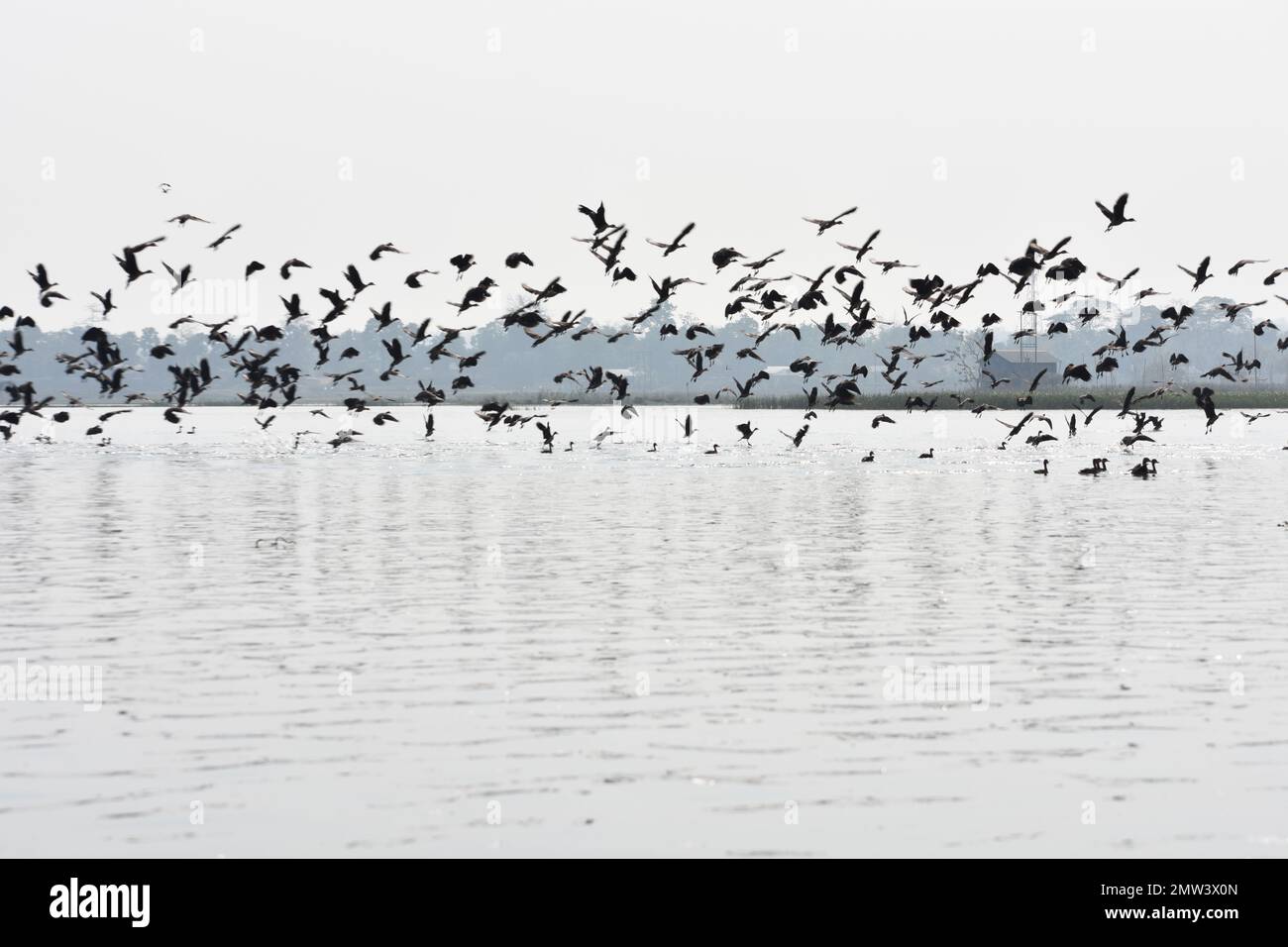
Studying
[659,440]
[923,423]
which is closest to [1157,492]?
[659,440]

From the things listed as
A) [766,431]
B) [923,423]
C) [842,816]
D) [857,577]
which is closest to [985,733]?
[842,816]

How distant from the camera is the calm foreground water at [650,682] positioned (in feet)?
42.7

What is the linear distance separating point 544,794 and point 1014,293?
2363 centimetres

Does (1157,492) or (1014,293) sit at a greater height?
(1014,293)

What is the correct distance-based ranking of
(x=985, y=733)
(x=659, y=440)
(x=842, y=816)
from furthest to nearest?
(x=659, y=440) → (x=985, y=733) → (x=842, y=816)

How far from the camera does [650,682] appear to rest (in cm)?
1880

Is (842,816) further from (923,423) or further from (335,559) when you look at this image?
(923,423)

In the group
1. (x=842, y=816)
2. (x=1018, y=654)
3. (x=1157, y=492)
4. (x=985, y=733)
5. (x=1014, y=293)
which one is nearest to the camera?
(x=842, y=816)

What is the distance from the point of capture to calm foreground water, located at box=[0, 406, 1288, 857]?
1302cm
